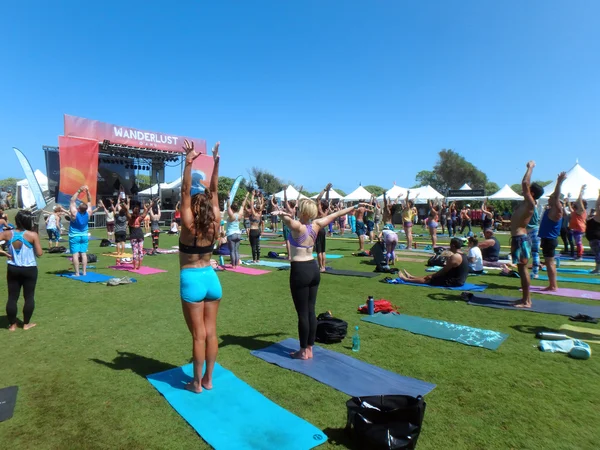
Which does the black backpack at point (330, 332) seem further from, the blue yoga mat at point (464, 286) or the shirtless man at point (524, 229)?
the blue yoga mat at point (464, 286)

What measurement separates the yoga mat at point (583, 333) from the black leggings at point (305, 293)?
3.82 metres

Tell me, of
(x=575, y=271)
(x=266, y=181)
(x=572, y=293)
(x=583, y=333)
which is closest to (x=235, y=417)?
(x=583, y=333)

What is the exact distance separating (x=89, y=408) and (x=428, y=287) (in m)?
7.28

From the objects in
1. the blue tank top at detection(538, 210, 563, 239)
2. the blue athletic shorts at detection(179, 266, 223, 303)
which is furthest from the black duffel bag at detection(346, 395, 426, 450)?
the blue tank top at detection(538, 210, 563, 239)

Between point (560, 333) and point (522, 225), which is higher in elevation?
point (522, 225)

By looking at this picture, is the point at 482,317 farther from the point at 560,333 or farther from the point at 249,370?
the point at 249,370

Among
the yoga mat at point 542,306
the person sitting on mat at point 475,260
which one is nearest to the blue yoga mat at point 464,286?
the yoga mat at point 542,306

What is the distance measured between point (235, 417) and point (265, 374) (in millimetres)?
914

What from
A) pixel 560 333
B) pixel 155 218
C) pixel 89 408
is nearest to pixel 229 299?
pixel 89 408

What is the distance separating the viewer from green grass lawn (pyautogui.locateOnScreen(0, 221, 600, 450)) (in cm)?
310

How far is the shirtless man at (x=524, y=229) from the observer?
646 centimetres

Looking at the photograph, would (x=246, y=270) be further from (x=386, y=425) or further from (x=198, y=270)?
(x=386, y=425)

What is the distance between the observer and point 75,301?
24.5ft

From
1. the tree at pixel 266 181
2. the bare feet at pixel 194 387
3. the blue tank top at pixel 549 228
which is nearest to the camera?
the bare feet at pixel 194 387
